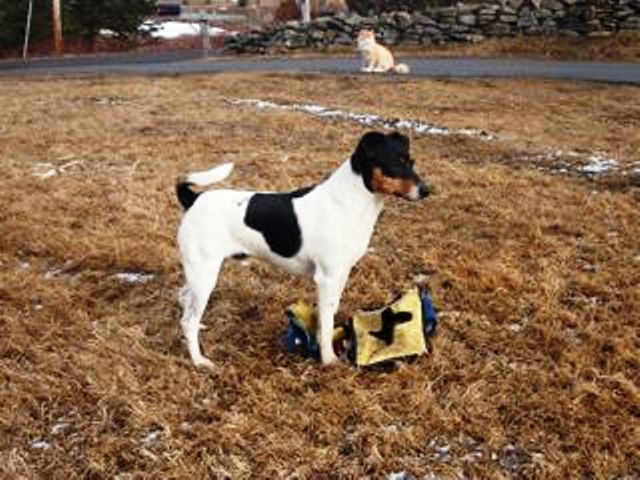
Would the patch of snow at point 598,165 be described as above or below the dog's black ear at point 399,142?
below

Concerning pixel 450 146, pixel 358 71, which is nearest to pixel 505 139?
pixel 450 146

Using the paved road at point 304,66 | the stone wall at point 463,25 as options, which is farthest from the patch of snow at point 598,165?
the stone wall at point 463,25

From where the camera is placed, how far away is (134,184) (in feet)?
29.9

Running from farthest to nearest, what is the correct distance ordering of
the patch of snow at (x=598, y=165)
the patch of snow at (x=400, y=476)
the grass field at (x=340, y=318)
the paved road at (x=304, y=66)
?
1. the paved road at (x=304, y=66)
2. the patch of snow at (x=598, y=165)
3. the grass field at (x=340, y=318)
4. the patch of snow at (x=400, y=476)

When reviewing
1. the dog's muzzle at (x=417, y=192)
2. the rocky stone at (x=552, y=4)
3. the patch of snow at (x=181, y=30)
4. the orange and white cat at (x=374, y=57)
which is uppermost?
the rocky stone at (x=552, y=4)

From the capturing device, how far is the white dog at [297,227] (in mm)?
4414

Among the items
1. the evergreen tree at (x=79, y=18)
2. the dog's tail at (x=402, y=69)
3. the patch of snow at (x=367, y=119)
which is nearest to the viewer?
the patch of snow at (x=367, y=119)

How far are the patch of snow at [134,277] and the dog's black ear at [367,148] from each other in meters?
2.62

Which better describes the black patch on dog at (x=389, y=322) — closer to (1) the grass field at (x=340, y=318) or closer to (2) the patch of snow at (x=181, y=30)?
(1) the grass field at (x=340, y=318)

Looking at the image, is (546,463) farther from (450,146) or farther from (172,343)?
(450,146)

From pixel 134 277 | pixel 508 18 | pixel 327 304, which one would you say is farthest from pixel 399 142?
pixel 508 18

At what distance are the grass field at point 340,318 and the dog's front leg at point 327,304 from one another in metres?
0.15

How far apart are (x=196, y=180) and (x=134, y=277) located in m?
1.99

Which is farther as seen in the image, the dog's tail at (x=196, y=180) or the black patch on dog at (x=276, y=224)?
the dog's tail at (x=196, y=180)
